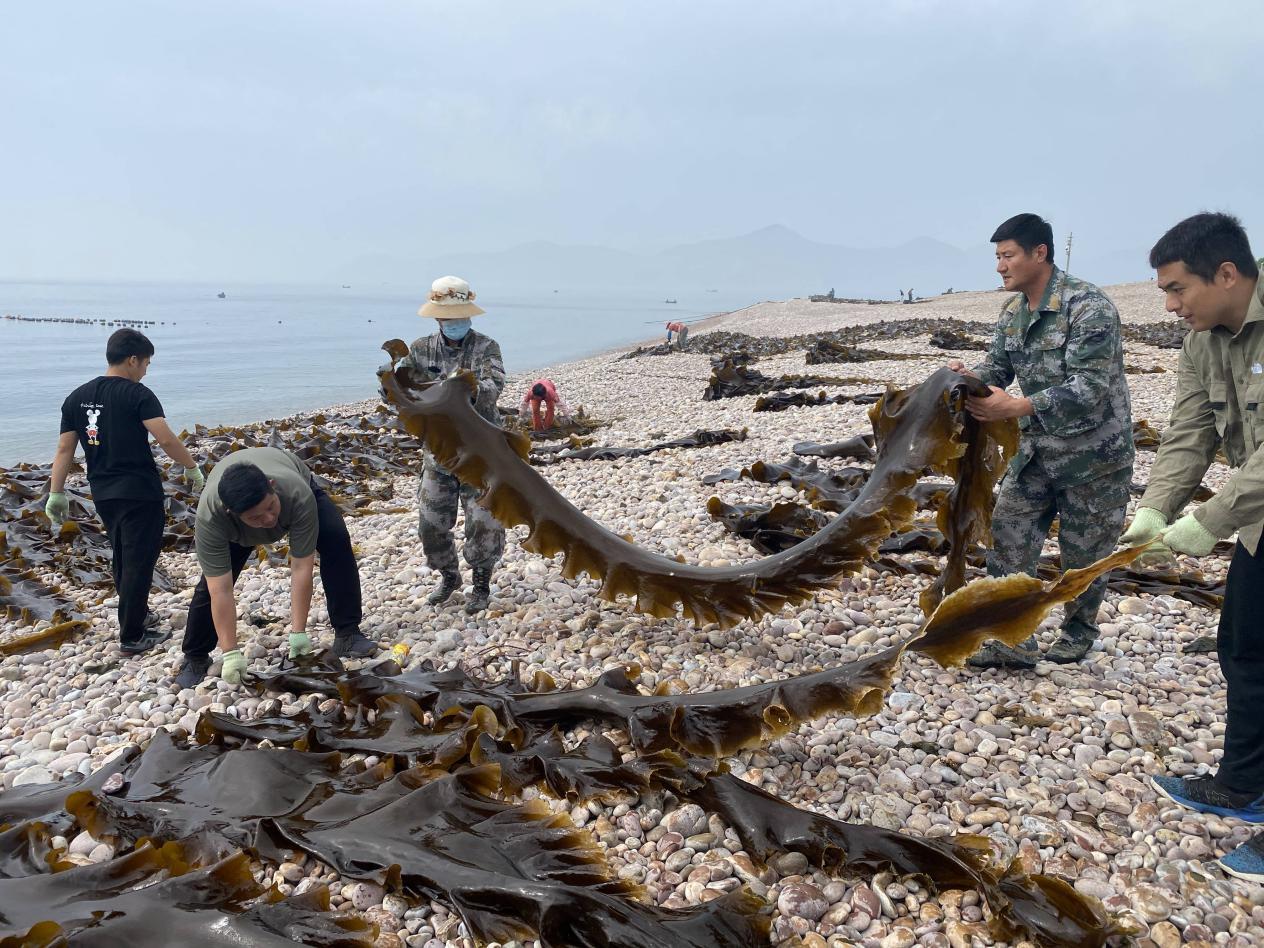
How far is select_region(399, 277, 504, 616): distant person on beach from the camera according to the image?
411 cm

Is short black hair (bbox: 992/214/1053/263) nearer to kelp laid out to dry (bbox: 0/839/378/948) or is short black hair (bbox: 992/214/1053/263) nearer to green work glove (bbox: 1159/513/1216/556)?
green work glove (bbox: 1159/513/1216/556)

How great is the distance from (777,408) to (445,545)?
634 cm

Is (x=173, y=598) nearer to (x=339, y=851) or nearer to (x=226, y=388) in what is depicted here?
(x=339, y=851)

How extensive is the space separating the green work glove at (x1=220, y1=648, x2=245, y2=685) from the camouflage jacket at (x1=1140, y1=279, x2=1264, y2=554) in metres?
3.40

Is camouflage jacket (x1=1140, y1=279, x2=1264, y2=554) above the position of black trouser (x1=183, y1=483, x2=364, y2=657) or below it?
above

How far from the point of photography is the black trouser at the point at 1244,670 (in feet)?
6.84

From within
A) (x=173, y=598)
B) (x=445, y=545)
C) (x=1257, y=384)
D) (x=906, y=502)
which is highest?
(x=1257, y=384)

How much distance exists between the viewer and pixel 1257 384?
2076 mm

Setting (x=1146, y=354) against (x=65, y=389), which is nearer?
(x=1146, y=354)

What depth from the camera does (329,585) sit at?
12.4 feet

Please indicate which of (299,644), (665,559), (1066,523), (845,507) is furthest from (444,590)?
(1066,523)

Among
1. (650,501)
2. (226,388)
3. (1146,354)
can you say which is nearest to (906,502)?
(650,501)

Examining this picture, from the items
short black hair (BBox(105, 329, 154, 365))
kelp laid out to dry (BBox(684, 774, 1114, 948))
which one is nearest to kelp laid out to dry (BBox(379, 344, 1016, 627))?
kelp laid out to dry (BBox(684, 774, 1114, 948))

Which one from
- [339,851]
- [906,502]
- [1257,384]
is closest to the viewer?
[1257,384]
